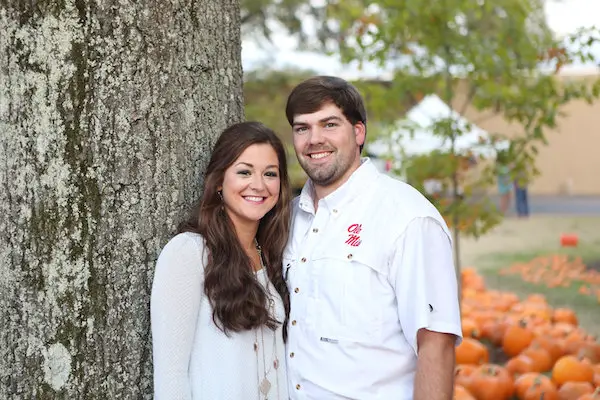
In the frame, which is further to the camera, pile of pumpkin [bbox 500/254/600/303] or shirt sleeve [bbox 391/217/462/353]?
pile of pumpkin [bbox 500/254/600/303]

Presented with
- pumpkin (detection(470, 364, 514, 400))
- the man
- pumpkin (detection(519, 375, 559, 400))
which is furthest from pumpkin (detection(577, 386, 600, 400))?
the man

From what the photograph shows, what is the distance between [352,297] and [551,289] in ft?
21.1

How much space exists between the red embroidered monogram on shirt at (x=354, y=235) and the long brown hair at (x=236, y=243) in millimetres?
280

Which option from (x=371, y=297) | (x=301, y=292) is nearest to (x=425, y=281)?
(x=371, y=297)

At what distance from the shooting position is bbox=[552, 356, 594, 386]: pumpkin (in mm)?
4441

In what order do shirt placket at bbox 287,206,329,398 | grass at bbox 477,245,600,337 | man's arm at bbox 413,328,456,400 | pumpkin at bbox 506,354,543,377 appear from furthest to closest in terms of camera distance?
grass at bbox 477,245,600,337
pumpkin at bbox 506,354,543,377
shirt placket at bbox 287,206,329,398
man's arm at bbox 413,328,456,400

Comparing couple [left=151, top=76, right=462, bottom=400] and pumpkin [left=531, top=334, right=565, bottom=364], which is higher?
couple [left=151, top=76, right=462, bottom=400]

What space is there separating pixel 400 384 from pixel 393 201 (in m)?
0.56

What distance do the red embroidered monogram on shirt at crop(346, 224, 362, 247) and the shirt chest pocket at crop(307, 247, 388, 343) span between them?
0.08 feet

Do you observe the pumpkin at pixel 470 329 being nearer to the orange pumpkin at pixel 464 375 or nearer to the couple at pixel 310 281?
the orange pumpkin at pixel 464 375

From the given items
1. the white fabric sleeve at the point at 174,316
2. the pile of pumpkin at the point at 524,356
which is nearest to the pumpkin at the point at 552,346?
the pile of pumpkin at the point at 524,356

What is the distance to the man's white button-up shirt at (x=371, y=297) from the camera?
92.7 inches

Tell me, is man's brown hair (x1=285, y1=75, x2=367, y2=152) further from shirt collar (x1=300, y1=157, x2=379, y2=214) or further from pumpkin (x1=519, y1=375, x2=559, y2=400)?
pumpkin (x1=519, y1=375, x2=559, y2=400)

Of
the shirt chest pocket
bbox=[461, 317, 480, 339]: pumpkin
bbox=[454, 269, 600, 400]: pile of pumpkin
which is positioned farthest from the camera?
bbox=[461, 317, 480, 339]: pumpkin
